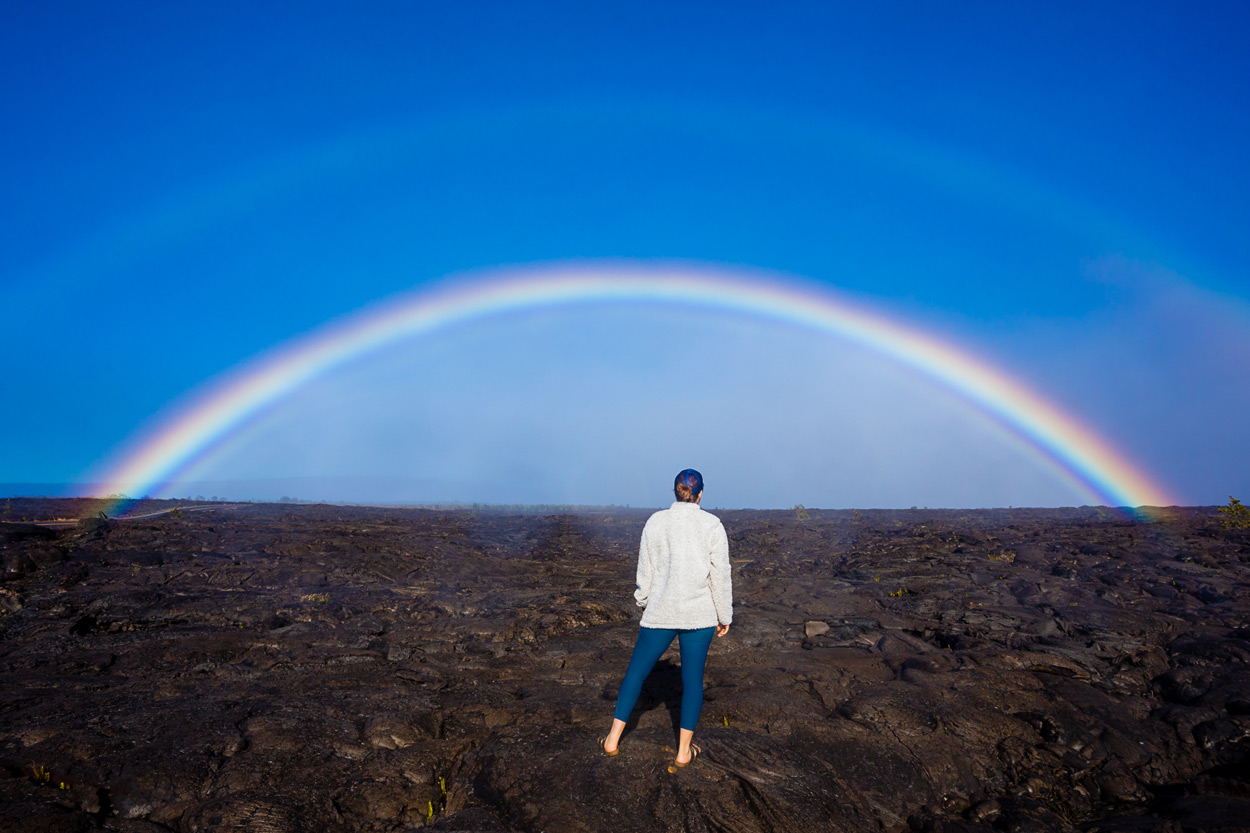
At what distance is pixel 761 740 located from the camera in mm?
7699

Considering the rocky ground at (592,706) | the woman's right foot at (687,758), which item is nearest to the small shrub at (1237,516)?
the rocky ground at (592,706)

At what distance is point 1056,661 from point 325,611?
14.3m

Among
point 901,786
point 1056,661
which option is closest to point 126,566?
point 901,786

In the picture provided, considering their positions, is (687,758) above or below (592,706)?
above

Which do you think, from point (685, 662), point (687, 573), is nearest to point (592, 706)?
point (685, 662)

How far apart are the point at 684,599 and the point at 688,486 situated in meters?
1.12

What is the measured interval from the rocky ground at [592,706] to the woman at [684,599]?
0.75m

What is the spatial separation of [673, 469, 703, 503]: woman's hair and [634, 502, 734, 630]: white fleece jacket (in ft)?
0.39

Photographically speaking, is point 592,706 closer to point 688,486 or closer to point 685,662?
point 685,662

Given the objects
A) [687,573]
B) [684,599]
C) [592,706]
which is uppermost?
[687,573]

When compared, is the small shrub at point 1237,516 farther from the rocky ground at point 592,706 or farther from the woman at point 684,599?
the woman at point 684,599

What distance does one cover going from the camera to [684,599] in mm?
6676

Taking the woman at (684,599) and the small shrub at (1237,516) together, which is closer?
the woman at (684,599)

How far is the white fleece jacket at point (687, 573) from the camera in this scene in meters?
6.69
